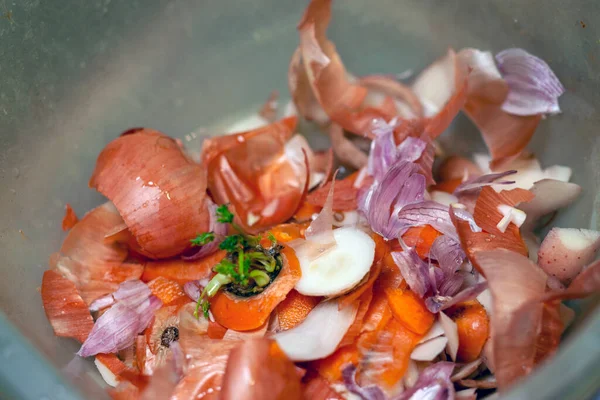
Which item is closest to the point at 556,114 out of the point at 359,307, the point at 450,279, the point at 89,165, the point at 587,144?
the point at 587,144

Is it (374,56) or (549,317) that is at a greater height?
(374,56)

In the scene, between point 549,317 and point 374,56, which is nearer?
point 549,317

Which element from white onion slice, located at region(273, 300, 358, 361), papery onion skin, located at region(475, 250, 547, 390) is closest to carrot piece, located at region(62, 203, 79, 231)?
white onion slice, located at region(273, 300, 358, 361)

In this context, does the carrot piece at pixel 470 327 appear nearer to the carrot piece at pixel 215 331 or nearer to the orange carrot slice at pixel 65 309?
the carrot piece at pixel 215 331

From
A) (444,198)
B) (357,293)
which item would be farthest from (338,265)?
(444,198)

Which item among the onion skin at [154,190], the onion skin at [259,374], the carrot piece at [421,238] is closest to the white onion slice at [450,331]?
the carrot piece at [421,238]

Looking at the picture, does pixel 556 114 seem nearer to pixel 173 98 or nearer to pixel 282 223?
pixel 282 223
